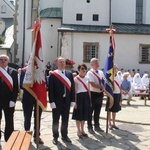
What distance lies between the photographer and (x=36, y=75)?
23.3ft

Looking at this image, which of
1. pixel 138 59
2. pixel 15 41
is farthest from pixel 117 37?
pixel 15 41

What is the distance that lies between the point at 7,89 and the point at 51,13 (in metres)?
24.9

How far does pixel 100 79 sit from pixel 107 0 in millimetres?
23112

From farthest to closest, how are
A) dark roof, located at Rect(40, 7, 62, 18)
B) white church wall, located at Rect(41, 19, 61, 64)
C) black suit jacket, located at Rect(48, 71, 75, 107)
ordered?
dark roof, located at Rect(40, 7, 62, 18)
white church wall, located at Rect(41, 19, 61, 64)
black suit jacket, located at Rect(48, 71, 75, 107)

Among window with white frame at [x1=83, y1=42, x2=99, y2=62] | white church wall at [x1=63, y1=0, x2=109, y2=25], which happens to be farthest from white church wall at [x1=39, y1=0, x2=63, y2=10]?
window with white frame at [x1=83, y1=42, x2=99, y2=62]

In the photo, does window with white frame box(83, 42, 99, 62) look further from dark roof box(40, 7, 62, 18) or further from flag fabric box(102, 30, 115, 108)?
flag fabric box(102, 30, 115, 108)

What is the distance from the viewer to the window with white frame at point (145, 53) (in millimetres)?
28531

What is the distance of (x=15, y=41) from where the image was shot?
3453 cm

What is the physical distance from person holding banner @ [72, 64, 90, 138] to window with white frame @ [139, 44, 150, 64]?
831 inches

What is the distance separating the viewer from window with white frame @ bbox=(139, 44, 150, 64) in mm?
28531

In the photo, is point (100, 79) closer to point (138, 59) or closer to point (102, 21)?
point (138, 59)

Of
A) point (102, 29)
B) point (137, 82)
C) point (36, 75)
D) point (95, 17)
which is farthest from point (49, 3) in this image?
point (36, 75)

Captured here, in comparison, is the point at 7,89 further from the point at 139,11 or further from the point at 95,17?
the point at 139,11

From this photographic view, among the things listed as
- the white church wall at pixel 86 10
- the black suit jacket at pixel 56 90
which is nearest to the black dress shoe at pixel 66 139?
the black suit jacket at pixel 56 90
